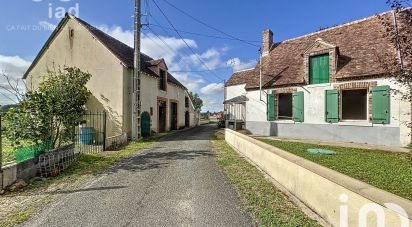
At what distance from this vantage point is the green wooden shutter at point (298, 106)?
14464 millimetres

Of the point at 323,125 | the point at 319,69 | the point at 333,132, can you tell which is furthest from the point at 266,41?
the point at 333,132

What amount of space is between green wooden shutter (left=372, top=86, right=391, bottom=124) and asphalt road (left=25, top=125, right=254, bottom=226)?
28.4 feet

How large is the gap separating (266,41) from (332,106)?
27.9ft

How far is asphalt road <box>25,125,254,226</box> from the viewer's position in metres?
4.01

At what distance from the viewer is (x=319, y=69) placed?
14.0 metres

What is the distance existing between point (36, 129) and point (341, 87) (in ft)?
43.2

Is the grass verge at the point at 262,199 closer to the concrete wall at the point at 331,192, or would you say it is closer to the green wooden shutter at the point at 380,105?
the concrete wall at the point at 331,192

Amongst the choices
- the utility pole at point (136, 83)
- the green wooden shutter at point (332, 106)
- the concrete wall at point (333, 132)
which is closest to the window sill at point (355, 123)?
the concrete wall at point (333, 132)

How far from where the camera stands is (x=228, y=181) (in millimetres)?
6270

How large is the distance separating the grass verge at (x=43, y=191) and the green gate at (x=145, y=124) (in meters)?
8.26

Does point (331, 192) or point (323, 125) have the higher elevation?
point (323, 125)

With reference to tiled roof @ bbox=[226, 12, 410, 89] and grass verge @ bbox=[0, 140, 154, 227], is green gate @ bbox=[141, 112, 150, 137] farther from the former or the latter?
grass verge @ bbox=[0, 140, 154, 227]

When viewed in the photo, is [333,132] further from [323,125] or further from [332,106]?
[332,106]

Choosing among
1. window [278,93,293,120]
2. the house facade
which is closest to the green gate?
the house facade
